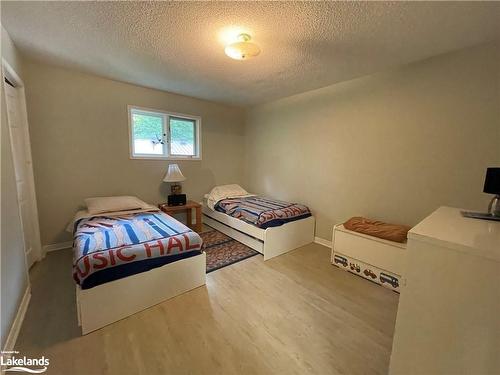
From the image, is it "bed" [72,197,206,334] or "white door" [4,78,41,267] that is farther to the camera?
"white door" [4,78,41,267]

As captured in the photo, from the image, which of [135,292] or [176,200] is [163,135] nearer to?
[176,200]

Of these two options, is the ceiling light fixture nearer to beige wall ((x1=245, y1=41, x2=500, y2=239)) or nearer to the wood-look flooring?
beige wall ((x1=245, y1=41, x2=500, y2=239))

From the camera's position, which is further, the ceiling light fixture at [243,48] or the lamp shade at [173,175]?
the lamp shade at [173,175]

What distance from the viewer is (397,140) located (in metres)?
2.39

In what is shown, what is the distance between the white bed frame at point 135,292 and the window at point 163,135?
2.14 metres

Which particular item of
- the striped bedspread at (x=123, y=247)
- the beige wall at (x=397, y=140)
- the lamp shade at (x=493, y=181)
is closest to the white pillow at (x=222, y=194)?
the beige wall at (x=397, y=140)

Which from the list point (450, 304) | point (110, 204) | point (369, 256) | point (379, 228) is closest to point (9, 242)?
point (110, 204)

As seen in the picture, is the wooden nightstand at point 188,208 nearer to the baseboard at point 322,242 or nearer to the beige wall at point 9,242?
the beige wall at point 9,242

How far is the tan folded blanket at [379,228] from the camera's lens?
6.93 ft

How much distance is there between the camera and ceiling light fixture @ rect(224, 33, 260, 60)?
1709 mm

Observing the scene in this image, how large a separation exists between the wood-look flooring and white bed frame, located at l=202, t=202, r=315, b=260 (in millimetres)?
539

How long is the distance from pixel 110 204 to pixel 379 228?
330 centimetres

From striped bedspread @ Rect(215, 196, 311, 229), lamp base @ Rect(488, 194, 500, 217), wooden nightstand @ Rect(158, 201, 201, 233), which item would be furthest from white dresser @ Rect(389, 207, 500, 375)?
wooden nightstand @ Rect(158, 201, 201, 233)

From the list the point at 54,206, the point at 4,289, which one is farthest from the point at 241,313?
the point at 54,206
